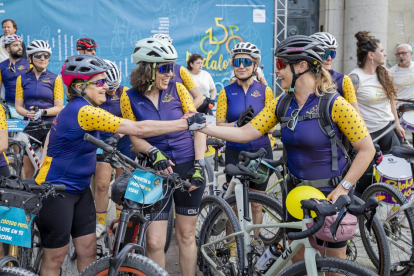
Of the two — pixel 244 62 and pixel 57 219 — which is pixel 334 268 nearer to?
pixel 57 219

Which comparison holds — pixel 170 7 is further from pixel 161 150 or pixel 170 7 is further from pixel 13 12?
pixel 161 150

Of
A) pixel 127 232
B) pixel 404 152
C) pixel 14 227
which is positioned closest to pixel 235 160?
pixel 404 152

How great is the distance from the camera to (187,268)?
13.8 feet

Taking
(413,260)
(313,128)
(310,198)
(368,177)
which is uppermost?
(313,128)

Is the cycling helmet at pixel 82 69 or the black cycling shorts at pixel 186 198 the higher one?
the cycling helmet at pixel 82 69

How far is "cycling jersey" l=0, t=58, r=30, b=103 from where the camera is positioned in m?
7.86

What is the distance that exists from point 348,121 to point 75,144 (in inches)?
74.0

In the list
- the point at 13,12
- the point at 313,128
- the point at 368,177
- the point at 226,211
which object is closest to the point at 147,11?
the point at 13,12

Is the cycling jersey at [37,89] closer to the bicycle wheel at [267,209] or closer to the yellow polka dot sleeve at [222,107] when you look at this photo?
the yellow polka dot sleeve at [222,107]

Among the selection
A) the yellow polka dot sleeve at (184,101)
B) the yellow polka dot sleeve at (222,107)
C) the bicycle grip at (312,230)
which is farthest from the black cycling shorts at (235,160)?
the bicycle grip at (312,230)

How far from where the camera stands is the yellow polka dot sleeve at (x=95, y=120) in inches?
136

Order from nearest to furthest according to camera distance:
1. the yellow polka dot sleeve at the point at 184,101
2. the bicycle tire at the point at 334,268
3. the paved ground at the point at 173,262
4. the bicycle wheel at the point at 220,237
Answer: the bicycle tire at the point at 334,268 → the bicycle wheel at the point at 220,237 → the yellow polka dot sleeve at the point at 184,101 → the paved ground at the point at 173,262

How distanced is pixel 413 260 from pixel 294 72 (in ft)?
7.49

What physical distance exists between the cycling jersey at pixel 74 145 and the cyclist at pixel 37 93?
11.5 ft
